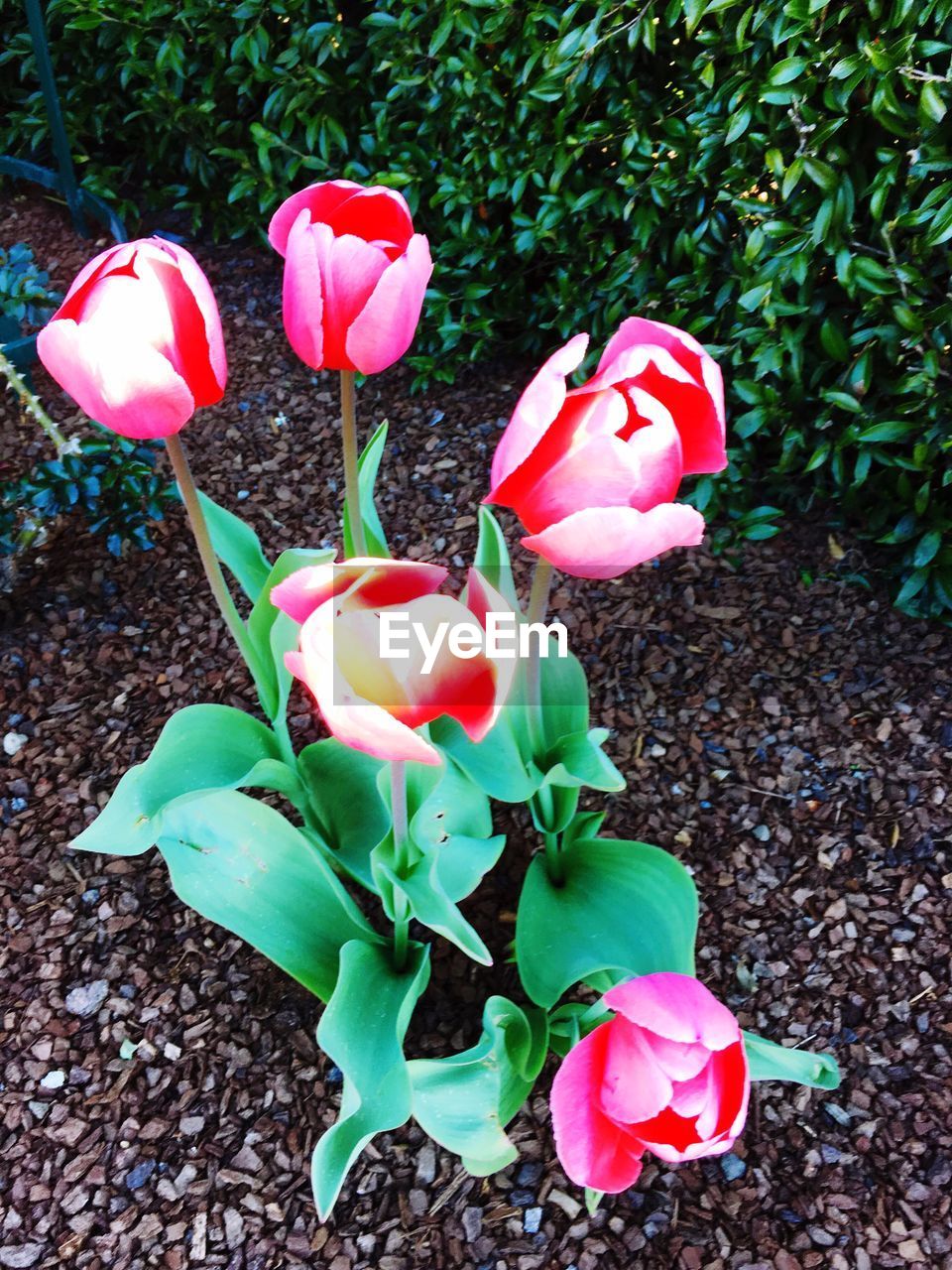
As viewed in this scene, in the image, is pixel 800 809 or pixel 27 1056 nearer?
pixel 27 1056

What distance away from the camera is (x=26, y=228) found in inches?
102

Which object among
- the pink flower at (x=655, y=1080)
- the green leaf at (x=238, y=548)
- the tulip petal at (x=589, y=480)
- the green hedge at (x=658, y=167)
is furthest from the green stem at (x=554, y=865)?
the green hedge at (x=658, y=167)

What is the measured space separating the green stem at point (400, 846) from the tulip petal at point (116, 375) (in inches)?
14.5

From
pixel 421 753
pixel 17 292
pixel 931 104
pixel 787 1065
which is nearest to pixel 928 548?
pixel 931 104

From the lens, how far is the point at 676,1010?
88 cm

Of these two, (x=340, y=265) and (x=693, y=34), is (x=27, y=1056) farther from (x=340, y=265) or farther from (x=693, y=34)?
(x=693, y=34)

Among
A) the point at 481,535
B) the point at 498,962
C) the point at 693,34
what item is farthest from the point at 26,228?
the point at 498,962

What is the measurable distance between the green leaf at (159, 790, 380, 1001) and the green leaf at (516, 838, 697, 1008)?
22 centimetres

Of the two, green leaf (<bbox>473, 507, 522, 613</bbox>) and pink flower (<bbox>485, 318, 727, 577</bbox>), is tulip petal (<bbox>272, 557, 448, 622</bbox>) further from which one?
green leaf (<bbox>473, 507, 522, 613</bbox>)

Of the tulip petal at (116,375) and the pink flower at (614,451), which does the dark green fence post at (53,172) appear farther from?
the pink flower at (614,451)

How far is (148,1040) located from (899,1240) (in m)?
0.97

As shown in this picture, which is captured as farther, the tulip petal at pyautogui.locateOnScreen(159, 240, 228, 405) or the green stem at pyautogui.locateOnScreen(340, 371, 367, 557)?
the green stem at pyautogui.locateOnScreen(340, 371, 367, 557)

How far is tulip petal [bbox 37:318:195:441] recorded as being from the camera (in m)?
0.84

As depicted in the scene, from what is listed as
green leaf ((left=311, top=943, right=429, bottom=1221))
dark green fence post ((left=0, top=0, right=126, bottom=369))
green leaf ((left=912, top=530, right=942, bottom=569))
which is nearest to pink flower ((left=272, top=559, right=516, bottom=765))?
green leaf ((left=311, top=943, right=429, bottom=1221))
